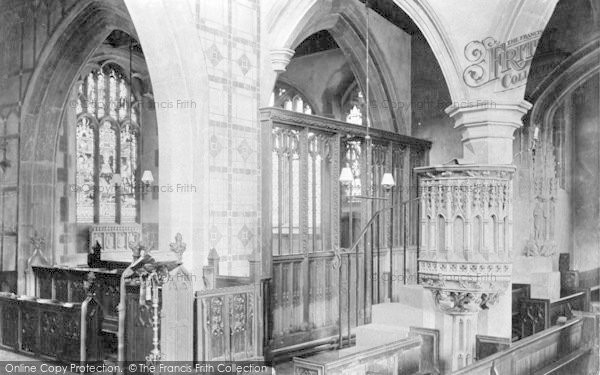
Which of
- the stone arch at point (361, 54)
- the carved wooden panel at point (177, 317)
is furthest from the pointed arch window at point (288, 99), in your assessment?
the carved wooden panel at point (177, 317)

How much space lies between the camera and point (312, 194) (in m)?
6.89

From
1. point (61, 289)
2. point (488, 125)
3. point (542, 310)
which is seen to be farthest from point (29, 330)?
point (542, 310)

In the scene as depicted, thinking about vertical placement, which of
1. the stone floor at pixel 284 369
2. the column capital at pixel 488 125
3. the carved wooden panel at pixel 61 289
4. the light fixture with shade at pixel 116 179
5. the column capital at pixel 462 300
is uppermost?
the column capital at pixel 488 125

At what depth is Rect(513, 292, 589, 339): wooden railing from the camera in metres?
7.00

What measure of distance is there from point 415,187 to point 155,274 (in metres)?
5.36

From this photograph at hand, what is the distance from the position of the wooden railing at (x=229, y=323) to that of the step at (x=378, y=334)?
878 mm

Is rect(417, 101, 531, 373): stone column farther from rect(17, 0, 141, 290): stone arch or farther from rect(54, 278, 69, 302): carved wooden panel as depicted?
rect(17, 0, 141, 290): stone arch

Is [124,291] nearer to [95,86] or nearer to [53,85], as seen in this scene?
[53,85]

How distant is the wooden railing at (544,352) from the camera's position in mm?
3755

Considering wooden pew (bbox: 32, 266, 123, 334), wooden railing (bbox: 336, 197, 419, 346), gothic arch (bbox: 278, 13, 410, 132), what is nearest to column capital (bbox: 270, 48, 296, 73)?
wooden railing (bbox: 336, 197, 419, 346)

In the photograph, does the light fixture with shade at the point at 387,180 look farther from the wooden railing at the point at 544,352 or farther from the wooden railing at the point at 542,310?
the wooden railing at the point at 544,352

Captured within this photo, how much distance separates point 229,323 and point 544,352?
2430 mm

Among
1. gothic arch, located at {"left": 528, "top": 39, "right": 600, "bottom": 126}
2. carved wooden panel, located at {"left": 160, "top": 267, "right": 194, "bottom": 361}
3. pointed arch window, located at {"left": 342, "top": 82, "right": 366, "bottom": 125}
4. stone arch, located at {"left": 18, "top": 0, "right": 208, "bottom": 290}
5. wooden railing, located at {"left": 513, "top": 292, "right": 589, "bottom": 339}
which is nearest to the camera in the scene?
carved wooden panel, located at {"left": 160, "top": 267, "right": 194, "bottom": 361}

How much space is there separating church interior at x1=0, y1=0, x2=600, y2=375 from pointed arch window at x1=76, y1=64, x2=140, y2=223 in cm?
7
